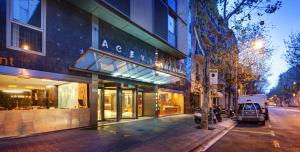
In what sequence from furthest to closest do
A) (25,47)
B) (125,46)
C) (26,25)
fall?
(125,46)
(26,25)
(25,47)

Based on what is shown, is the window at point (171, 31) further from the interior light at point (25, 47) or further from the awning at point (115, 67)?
the interior light at point (25, 47)

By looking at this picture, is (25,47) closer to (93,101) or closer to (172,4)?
(93,101)

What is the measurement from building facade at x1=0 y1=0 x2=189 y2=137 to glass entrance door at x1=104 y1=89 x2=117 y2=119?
2.7 inches

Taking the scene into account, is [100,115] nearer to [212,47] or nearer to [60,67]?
[60,67]

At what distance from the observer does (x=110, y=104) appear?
19938mm

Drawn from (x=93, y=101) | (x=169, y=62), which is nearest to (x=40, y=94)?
(x=93, y=101)

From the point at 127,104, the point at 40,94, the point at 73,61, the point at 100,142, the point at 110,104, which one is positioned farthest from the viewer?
the point at 127,104

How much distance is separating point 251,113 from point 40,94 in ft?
51.4

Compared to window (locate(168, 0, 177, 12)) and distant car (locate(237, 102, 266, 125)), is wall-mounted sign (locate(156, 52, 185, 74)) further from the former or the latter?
distant car (locate(237, 102, 266, 125))

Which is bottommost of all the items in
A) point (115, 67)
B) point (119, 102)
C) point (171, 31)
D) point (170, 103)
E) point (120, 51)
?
point (170, 103)

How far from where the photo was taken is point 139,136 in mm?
12984

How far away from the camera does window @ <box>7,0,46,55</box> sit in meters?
11.6

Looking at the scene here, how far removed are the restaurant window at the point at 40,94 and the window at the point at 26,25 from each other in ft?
4.71

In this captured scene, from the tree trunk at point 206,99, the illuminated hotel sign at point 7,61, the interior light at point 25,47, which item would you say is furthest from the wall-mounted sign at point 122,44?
the illuminated hotel sign at point 7,61
